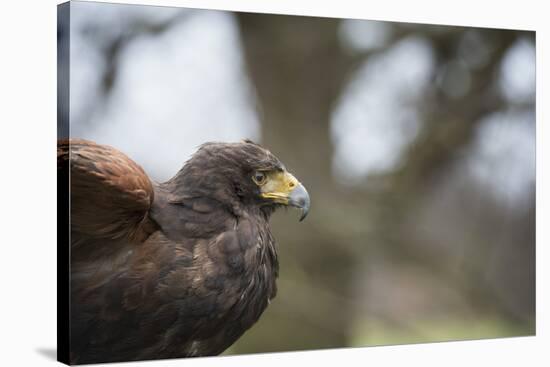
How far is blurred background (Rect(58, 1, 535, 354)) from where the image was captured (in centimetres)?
522

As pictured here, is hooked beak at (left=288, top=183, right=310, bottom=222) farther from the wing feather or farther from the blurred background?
the wing feather

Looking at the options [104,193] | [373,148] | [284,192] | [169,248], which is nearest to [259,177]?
[284,192]

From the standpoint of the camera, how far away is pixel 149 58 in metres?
5.07

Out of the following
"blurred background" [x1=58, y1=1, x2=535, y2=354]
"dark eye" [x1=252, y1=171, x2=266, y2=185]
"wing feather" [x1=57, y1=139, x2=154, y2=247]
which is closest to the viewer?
"wing feather" [x1=57, y1=139, x2=154, y2=247]

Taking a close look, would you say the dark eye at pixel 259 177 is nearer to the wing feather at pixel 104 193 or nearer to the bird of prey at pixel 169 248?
the bird of prey at pixel 169 248

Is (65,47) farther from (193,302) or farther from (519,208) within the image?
(519,208)

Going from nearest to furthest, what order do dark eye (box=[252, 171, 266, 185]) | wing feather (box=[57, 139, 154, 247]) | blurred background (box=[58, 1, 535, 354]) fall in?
wing feather (box=[57, 139, 154, 247]) → dark eye (box=[252, 171, 266, 185]) → blurred background (box=[58, 1, 535, 354])

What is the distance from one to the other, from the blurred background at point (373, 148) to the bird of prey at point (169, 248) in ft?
0.86

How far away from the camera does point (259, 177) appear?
503 cm

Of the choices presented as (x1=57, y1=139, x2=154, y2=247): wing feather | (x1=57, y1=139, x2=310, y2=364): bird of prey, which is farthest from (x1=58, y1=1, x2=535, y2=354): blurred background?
(x1=57, y1=139, x2=154, y2=247): wing feather

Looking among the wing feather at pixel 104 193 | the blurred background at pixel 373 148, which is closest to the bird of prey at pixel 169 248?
the wing feather at pixel 104 193

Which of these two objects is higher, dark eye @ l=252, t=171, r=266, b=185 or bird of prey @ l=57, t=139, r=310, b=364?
dark eye @ l=252, t=171, r=266, b=185

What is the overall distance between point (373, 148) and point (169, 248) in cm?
165

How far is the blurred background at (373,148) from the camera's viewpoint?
5.22m
